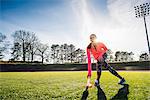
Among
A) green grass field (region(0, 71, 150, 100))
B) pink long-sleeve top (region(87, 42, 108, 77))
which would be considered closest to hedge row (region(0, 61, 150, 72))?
green grass field (region(0, 71, 150, 100))

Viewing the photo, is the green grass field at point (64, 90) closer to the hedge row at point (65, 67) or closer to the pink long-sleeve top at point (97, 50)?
the pink long-sleeve top at point (97, 50)

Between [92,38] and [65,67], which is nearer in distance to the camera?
[92,38]

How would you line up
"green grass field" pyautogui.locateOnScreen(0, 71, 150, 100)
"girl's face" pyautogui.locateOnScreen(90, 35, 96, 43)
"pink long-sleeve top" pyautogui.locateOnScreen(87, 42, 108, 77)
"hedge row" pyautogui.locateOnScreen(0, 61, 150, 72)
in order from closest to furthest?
1. "green grass field" pyautogui.locateOnScreen(0, 71, 150, 100)
2. "pink long-sleeve top" pyautogui.locateOnScreen(87, 42, 108, 77)
3. "girl's face" pyautogui.locateOnScreen(90, 35, 96, 43)
4. "hedge row" pyautogui.locateOnScreen(0, 61, 150, 72)

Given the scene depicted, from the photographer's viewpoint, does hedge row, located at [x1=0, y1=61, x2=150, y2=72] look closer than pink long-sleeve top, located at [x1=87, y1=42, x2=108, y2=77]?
No

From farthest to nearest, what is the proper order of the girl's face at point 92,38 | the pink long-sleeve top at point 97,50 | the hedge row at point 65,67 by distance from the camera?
the hedge row at point 65,67
the girl's face at point 92,38
the pink long-sleeve top at point 97,50

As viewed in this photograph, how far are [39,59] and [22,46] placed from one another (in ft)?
35.1

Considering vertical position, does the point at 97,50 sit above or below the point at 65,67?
above

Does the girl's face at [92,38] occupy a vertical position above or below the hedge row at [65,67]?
above

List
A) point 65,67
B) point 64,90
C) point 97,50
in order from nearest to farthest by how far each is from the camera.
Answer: point 64,90, point 97,50, point 65,67

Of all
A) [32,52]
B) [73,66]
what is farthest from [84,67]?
[32,52]

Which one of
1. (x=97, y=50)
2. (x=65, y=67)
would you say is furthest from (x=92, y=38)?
(x=65, y=67)

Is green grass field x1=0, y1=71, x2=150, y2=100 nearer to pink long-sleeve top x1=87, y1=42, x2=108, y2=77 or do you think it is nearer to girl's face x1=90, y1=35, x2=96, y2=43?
pink long-sleeve top x1=87, y1=42, x2=108, y2=77

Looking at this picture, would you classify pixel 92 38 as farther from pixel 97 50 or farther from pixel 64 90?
pixel 64 90

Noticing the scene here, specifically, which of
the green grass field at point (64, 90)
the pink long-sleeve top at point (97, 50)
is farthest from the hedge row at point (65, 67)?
the pink long-sleeve top at point (97, 50)
